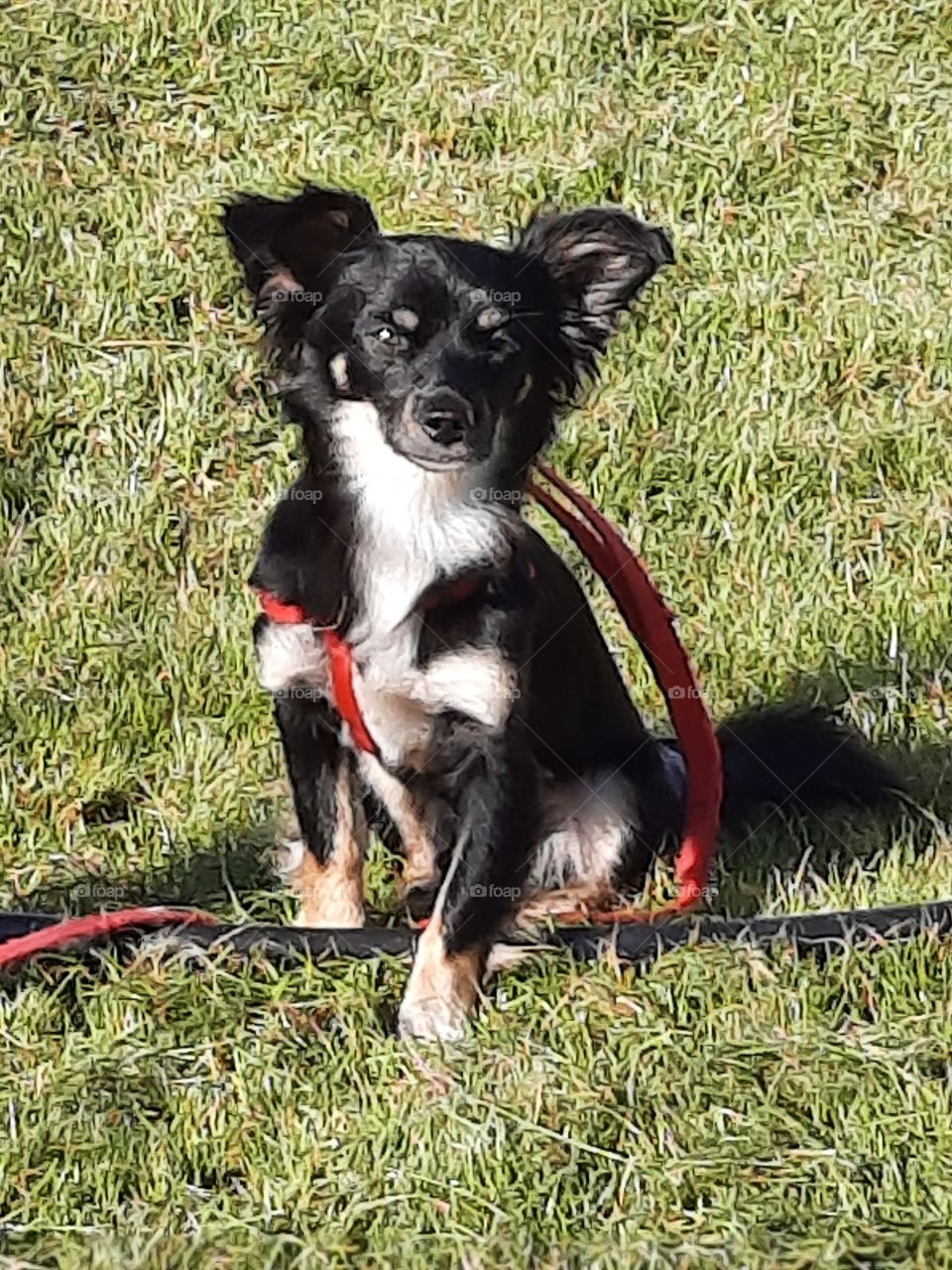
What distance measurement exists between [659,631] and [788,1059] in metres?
0.80

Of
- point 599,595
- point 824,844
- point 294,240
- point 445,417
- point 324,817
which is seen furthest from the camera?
point 599,595

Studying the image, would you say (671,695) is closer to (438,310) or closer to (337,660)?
(337,660)

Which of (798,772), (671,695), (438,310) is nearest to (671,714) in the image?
(671,695)

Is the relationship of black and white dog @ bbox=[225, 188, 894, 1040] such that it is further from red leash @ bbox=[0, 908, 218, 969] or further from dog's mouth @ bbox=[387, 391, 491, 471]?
red leash @ bbox=[0, 908, 218, 969]

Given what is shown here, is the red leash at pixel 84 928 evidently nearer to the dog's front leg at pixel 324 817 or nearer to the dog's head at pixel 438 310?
the dog's front leg at pixel 324 817

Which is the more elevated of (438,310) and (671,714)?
(438,310)

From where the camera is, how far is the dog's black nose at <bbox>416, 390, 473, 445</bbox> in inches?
117

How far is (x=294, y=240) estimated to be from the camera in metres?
3.10

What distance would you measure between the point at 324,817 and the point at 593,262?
98 cm

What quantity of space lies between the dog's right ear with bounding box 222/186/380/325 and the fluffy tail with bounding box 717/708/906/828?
1267 mm

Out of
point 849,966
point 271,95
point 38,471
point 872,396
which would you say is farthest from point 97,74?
point 849,966
